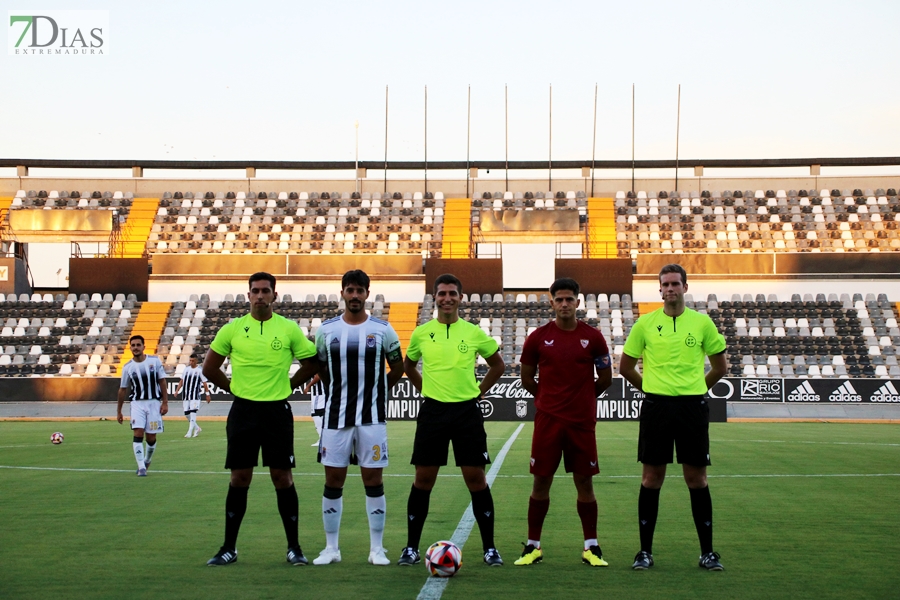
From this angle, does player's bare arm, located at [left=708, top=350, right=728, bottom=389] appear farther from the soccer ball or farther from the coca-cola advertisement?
the coca-cola advertisement

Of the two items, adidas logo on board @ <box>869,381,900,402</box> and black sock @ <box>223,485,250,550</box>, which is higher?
black sock @ <box>223,485,250,550</box>

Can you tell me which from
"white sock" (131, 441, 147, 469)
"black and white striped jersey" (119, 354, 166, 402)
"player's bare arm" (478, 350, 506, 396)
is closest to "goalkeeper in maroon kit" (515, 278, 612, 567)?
"player's bare arm" (478, 350, 506, 396)

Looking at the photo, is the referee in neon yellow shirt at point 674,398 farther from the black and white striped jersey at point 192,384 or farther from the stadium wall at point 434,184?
the stadium wall at point 434,184

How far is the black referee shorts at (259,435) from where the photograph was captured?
7.48m

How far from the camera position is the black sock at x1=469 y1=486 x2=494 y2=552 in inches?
291

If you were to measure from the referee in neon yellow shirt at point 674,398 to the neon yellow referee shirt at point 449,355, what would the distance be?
1.19m

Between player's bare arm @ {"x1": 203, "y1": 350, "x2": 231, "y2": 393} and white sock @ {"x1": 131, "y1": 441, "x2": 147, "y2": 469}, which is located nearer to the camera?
player's bare arm @ {"x1": 203, "y1": 350, "x2": 231, "y2": 393}

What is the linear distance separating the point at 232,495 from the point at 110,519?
288 centimetres

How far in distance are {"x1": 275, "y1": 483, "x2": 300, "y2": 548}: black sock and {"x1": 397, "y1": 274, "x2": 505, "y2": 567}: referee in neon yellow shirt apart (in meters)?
0.84

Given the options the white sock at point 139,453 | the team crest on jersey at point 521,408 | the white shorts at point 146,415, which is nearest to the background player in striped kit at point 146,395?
the white shorts at point 146,415

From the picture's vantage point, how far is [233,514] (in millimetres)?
7465

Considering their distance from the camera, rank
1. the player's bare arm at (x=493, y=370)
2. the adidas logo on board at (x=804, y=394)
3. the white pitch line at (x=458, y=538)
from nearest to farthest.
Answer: the white pitch line at (x=458, y=538), the player's bare arm at (x=493, y=370), the adidas logo on board at (x=804, y=394)

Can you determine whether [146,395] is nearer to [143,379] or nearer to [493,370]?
[143,379]

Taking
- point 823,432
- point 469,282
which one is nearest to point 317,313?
point 469,282
